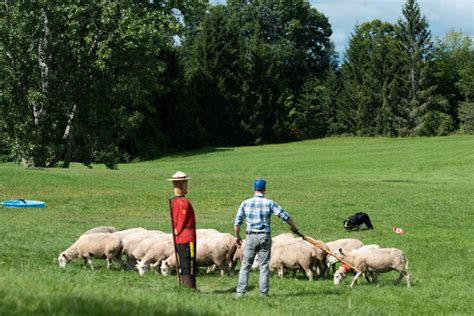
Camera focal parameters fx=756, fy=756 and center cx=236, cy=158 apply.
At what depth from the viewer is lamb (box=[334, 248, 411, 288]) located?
15953 millimetres

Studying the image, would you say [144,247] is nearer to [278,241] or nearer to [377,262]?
[278,241]

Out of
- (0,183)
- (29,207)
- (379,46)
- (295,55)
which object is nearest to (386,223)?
(29,207)

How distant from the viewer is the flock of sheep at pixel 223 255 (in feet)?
53.0

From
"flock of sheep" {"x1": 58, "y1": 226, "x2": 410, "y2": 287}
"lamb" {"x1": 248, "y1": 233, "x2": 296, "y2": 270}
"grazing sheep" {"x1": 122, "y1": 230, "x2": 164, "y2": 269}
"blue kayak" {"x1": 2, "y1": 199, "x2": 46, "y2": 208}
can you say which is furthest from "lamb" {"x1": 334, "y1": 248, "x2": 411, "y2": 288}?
"blue kayak" {"x1": 2, "y1": 199, "x2": 46, "y2": 208}

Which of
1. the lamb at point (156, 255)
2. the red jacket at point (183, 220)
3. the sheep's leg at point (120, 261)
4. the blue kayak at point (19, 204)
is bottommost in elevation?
the sheep's leg at point (120, 261)

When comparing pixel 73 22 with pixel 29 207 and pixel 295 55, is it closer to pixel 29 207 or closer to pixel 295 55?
pixel 29 207

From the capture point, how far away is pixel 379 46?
92688 millimetres

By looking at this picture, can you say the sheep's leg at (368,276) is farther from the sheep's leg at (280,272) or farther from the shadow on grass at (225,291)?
the shadow on grass at (225,291)

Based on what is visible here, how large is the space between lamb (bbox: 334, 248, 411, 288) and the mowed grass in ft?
1.05

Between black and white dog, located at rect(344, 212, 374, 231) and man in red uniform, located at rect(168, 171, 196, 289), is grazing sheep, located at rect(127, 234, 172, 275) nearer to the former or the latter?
man in red uniform, located at rect(168, 171, 196, 289)

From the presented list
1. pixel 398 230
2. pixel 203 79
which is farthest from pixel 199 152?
pixel 398 230

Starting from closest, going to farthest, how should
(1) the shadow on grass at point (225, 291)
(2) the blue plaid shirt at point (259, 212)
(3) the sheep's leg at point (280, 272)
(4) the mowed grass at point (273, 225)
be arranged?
(4) the mowed grass at point (273, 225) → (2) the blue plaid shirt at point (259, 212) → (1) the shadow on grass at point (225, 291) → (3) the sheep's leg at point (280, 272)

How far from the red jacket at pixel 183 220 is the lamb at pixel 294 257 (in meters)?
3.72

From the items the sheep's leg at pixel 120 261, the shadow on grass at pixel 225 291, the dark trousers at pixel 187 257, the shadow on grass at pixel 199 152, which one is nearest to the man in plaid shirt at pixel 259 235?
the shadow on grass at pixel 225 291
